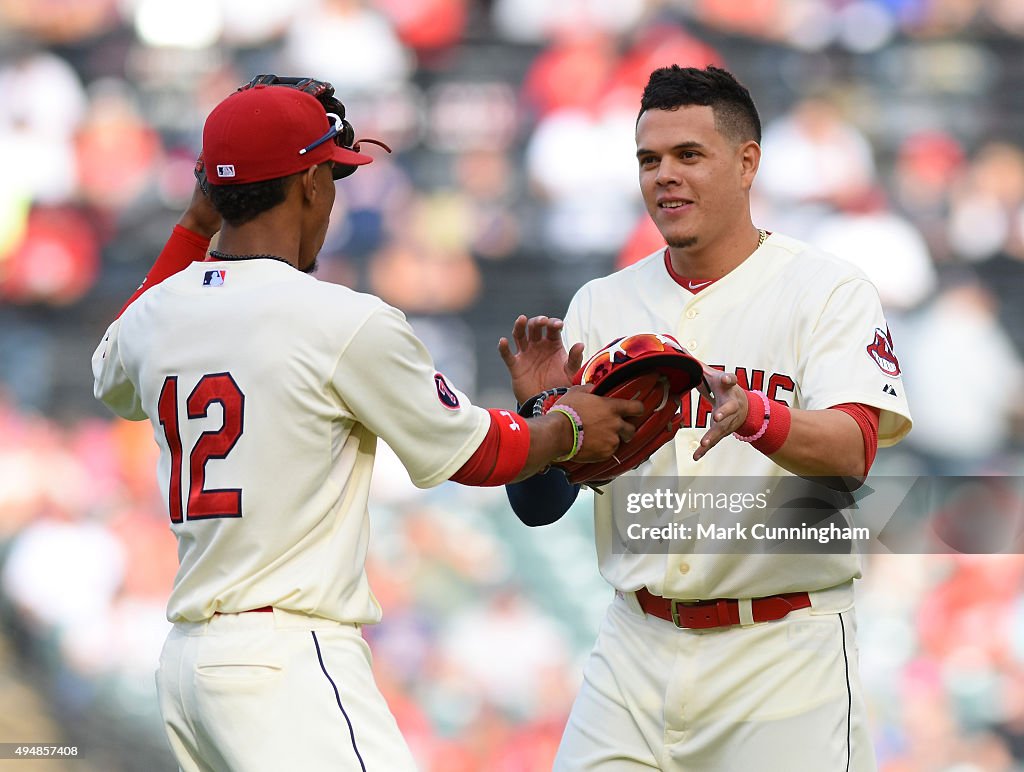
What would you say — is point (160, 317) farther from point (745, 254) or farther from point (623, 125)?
point (623, 125)

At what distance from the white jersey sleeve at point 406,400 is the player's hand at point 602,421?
0.79ft

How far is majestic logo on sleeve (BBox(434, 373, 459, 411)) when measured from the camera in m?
2.09

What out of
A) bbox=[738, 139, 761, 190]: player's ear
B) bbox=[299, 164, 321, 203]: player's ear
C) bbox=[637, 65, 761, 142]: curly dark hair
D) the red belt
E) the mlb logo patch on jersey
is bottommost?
the red belt

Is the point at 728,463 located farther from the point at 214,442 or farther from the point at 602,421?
the point at 214,442

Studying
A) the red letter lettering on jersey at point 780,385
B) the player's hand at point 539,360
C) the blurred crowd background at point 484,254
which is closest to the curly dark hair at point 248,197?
the player's hand at point 539,360

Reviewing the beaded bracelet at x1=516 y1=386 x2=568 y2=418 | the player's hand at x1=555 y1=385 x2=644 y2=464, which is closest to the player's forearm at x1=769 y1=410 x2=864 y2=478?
the player's hand at x1=555 y1=385 x2=644 y2=464

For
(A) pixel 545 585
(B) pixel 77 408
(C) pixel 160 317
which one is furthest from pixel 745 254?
(B) pixel 77 408

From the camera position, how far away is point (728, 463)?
248 centimetres

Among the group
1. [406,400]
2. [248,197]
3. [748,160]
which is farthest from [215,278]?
[748,160]

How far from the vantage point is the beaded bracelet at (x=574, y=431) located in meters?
2.29

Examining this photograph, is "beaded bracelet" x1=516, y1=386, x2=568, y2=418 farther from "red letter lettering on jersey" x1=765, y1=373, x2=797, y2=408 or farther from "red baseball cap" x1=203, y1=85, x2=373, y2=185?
"red baseball cap" x1=203, y1=85, x2=373, y2=185

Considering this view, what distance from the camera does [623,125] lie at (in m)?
6.16

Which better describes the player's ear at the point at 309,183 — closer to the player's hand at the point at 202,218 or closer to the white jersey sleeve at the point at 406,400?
the white jersey sleeve at the point at 406,400

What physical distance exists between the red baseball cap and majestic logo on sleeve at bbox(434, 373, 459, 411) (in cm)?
38
